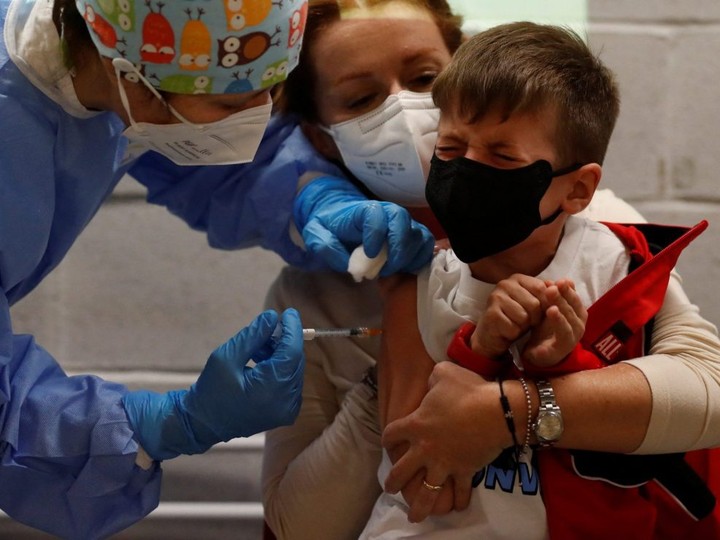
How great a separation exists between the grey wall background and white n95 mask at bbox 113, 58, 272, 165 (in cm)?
88

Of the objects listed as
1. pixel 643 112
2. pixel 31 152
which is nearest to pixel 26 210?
pixel 31 152

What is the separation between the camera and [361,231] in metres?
1.56

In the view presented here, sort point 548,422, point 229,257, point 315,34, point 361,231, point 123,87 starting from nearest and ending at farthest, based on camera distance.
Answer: point 548,422
point 123,87
point 361,231
point 315,34
point 229,257

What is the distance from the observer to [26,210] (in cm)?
147

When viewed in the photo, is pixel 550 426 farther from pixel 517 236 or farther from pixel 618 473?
pixel 517 236

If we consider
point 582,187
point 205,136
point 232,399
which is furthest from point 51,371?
point 582,187

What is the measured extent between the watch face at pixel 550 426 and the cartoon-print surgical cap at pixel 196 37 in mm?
651

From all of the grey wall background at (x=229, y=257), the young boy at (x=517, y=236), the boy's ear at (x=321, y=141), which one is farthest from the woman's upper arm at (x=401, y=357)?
the grey wall background at (x=229, y=257)

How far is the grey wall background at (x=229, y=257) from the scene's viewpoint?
2.38 m

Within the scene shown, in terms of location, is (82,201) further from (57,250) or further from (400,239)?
(400,239)

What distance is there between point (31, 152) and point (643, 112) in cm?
154

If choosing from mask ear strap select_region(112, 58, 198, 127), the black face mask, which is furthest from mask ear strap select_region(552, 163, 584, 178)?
mask ear strap select_region(112, 58, 198, 127)

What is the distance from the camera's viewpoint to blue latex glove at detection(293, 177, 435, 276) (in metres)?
1.50

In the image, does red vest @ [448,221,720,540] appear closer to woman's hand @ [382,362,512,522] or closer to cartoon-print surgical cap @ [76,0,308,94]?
woman's hand @ [382,362,512,522]
